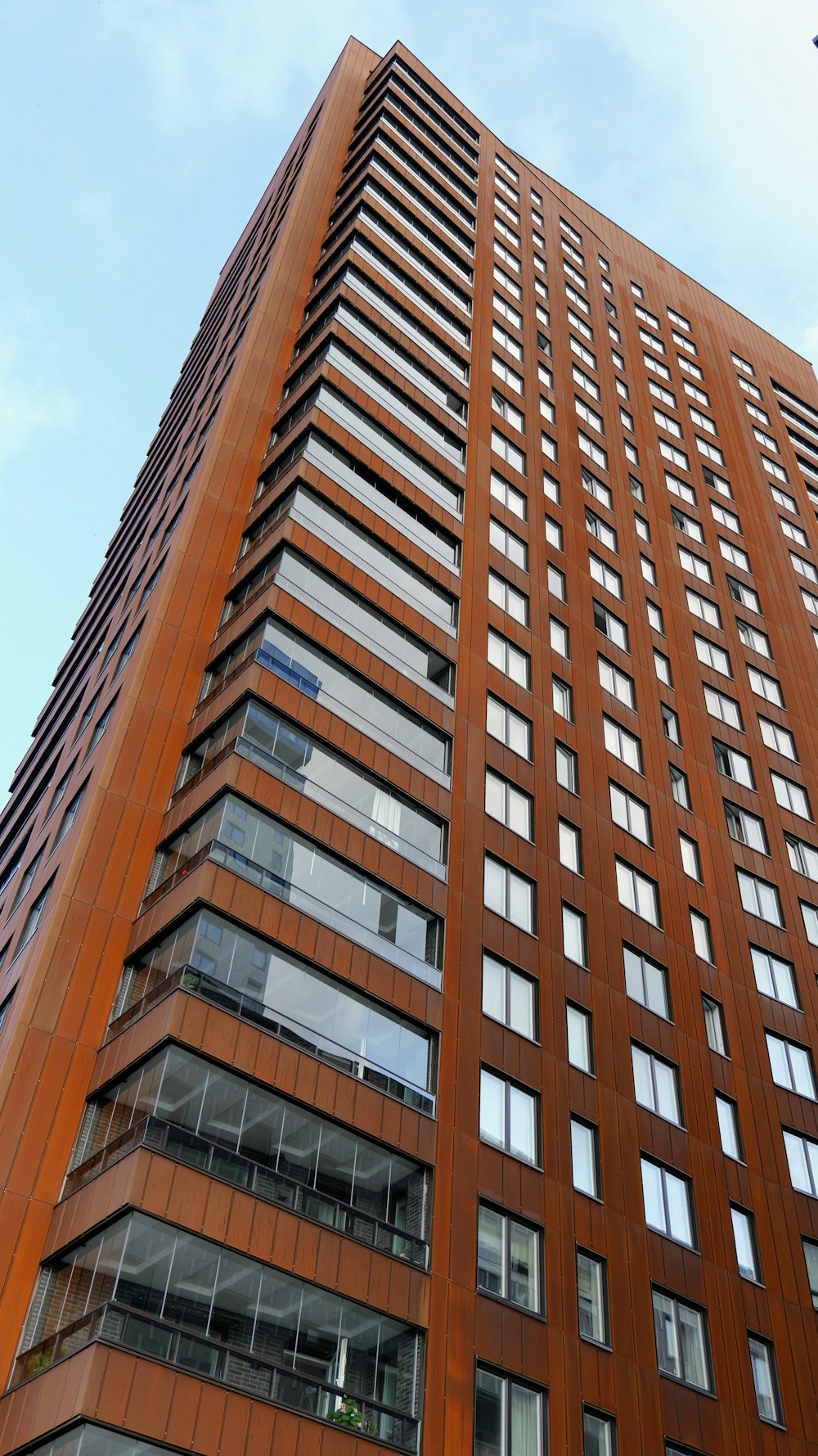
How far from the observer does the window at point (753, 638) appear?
176ft

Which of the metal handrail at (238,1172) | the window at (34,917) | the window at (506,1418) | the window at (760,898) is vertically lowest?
the window at (506,1418)

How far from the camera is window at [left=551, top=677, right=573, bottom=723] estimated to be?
135 ft

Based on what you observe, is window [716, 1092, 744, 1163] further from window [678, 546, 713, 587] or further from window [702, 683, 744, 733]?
window [678, 546, 713, 587]

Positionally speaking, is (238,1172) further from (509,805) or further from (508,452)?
(508,452)

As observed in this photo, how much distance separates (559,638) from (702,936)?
11519 mm

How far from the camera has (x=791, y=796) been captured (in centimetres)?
4781

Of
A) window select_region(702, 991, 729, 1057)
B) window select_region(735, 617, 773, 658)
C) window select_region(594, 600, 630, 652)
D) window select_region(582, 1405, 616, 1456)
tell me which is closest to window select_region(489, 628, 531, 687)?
window select_region(594, 600, 630, 652)

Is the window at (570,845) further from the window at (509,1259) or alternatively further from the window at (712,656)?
the window at (712,656)

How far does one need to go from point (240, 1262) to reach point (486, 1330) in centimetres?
602

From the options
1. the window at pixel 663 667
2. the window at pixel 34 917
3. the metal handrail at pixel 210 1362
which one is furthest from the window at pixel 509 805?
the metal handrail at pixel 210 1362

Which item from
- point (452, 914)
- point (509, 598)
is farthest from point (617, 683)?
point (452, 914)

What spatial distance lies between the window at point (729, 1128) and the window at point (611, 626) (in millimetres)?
17722

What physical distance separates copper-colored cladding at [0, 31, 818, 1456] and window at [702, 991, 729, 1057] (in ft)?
A: 1.79

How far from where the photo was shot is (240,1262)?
2208 cm
